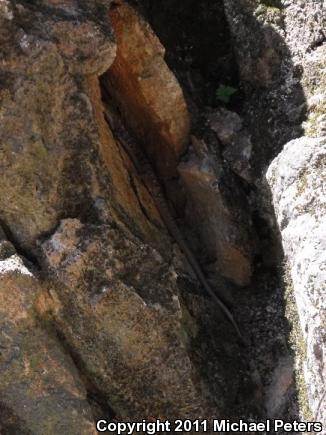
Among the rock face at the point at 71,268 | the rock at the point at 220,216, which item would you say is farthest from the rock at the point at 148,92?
the rock face at the point at 71,268

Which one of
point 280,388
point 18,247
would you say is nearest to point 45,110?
point 18,247

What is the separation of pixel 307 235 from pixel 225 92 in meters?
1.65

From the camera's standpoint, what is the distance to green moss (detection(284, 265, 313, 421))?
403cm

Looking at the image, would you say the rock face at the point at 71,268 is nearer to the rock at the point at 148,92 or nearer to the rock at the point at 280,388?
the rock at the point at 280,388

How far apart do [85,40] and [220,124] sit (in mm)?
1356

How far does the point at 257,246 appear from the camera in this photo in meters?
4.93

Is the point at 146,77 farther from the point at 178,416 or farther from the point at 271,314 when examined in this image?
the point at 178,416

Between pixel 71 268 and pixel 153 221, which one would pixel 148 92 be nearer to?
pixel 153 221

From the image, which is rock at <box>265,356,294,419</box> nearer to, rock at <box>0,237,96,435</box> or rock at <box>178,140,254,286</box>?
rock at <box>178,140,254,286</box>

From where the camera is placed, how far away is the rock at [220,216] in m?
4.78

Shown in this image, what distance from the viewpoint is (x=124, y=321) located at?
3.88 m

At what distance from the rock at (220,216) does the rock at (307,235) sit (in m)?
0.55

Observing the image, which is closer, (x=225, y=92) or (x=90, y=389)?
(x=90, y=389)

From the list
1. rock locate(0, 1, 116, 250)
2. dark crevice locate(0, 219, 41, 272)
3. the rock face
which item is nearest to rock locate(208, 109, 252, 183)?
the rock face
